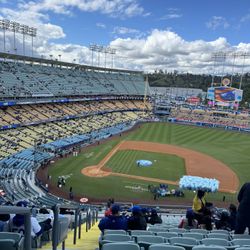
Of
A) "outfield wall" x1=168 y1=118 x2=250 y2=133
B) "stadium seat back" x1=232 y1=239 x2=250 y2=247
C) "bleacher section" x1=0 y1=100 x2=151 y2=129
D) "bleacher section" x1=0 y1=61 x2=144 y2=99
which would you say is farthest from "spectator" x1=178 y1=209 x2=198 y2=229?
"outfield wall" x1=168 y1=118 x2=250 y2=133

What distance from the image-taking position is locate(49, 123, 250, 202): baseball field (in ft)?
101

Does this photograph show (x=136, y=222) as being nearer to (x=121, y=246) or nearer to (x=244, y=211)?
(x=244, y=211)

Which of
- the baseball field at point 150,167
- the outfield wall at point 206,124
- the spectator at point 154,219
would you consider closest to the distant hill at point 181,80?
the outfield wall at point 206,124

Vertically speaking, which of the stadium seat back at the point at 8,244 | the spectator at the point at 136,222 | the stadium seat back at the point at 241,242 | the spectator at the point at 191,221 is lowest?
the spectator at the point at 191,221

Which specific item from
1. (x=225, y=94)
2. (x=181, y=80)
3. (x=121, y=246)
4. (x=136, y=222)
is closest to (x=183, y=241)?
(x=121, y=246)

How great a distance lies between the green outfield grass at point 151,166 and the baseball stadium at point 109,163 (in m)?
0.14

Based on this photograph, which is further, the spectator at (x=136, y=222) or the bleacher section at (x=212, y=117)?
the bleacher section at (x=212, y=117)

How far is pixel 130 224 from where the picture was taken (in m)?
7.66

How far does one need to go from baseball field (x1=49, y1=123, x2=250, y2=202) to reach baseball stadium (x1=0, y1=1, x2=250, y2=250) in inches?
5.2

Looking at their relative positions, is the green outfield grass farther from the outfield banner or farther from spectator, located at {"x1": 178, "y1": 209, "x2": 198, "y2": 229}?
the outfield banner

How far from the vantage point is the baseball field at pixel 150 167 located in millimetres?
30853

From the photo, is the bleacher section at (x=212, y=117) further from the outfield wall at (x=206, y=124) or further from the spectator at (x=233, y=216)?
the spectator at (x=233, y=216)

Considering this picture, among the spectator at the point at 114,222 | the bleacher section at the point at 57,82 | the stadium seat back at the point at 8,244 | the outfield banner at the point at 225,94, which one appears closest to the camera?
the stadium seat back at the point at 8,244

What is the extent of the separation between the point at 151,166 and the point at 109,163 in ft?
17.0
